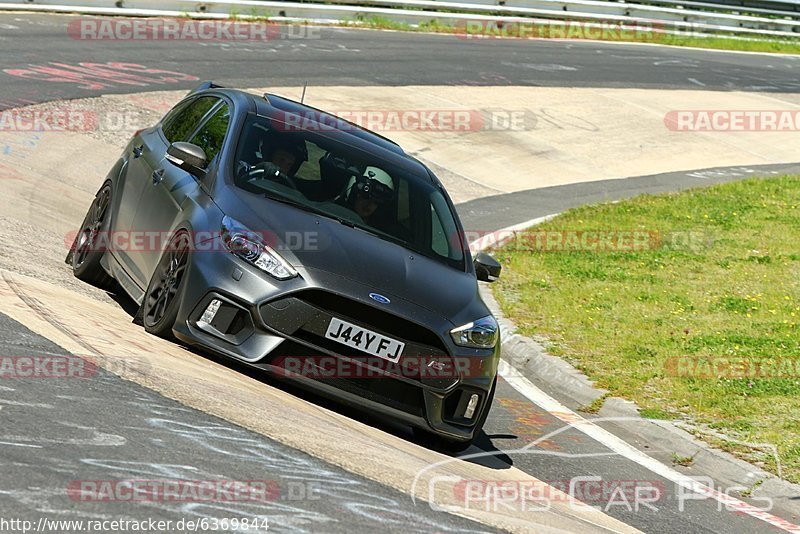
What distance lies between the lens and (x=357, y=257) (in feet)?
24.0

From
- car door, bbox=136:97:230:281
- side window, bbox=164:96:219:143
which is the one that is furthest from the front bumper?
side window, bbox=164:96:219:143

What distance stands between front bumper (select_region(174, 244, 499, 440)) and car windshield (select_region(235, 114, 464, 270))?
927 millimetres

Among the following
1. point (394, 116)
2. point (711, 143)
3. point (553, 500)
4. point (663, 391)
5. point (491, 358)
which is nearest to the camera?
point (553, 500)

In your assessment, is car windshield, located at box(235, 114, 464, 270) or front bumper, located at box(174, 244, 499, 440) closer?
front bumper, located at box(174, 244, 499, 440)

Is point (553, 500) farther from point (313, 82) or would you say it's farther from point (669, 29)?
point (669, 29)

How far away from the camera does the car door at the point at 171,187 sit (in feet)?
26.3

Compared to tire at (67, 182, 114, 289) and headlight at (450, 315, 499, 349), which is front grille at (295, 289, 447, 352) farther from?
tire at (67, 182, 114, 289)

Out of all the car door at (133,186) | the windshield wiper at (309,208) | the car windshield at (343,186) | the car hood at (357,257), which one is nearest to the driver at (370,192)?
the car windshield at (343,186)

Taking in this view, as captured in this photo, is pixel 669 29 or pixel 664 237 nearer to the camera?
pixel 664 237

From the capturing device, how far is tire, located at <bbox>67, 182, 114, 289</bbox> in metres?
9.16

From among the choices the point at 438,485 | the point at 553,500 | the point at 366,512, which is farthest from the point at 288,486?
the point at 553,500

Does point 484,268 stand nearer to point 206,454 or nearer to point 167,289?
point 167,289

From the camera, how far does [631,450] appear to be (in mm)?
8469

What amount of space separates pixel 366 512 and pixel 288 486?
35 centimetres
